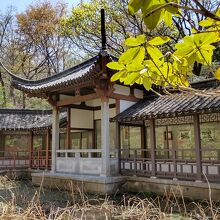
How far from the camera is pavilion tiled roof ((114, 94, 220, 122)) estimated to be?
8047 millimetres

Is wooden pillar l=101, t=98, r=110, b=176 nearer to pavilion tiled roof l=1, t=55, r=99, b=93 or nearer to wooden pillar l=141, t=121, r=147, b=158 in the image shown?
pavilion tiled roof l=1, t=55, r=99, b=93

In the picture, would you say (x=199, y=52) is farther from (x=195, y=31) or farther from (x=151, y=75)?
(x=151, y=75)

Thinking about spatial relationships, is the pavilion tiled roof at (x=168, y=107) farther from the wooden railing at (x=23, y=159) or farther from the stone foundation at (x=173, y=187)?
the wooden railing at (x=23, y=159)

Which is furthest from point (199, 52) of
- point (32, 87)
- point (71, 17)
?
point (71, 17)

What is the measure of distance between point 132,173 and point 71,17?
45.0ft

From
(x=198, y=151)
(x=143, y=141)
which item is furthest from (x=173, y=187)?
(x=143, y=141)

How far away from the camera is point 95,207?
5598 mm

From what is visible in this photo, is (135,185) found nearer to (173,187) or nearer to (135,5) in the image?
(173,187)

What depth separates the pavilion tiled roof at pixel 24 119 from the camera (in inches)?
664

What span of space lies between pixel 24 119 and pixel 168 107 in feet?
39.2

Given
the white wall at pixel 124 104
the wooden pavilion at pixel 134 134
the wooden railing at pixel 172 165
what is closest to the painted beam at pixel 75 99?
the wooden pavilion at pixel 134 134

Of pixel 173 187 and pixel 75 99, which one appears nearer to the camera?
pixel 173 187

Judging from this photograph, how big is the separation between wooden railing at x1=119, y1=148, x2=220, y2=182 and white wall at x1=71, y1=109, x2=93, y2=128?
2.30 m

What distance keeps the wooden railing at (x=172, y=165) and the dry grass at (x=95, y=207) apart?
75cm
